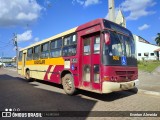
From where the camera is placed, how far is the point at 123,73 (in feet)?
24.4

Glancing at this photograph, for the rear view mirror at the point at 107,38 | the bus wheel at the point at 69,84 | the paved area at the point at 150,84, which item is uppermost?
the rear view mirror at the point at 107,38

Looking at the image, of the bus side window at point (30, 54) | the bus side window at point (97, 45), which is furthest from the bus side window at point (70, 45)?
the bus side window at point (30, 54)

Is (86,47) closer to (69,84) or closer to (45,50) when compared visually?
(69,84)

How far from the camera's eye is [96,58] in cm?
731

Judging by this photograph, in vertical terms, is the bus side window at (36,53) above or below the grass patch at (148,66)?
above

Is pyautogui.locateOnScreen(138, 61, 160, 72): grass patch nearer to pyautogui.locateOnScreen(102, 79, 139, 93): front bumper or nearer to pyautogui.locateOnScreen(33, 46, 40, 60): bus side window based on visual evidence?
pyautogui.locateOnScreen(33, 46, 40, 60): bus side window

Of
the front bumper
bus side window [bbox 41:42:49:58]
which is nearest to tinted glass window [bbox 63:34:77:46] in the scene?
bus side window [bbox 41:42:49:58]

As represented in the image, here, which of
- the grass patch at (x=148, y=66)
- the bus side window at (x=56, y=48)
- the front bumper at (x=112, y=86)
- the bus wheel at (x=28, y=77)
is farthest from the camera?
the grass patch at (x=148, y=66)

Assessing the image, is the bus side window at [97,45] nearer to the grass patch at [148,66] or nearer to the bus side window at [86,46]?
the bus side window at [86,46]

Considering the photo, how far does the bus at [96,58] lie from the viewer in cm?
695

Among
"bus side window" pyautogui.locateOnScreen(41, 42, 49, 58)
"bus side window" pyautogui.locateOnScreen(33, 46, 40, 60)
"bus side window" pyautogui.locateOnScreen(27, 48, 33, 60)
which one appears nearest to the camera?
"bus side window" pyautogui.locateOnScreen(41, 42, 49, 58)

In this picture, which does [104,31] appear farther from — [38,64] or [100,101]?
[38,64]

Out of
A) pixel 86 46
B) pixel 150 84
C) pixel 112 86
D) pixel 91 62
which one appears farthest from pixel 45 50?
pixel 150 84

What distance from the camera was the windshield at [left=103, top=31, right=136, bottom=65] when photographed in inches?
273
